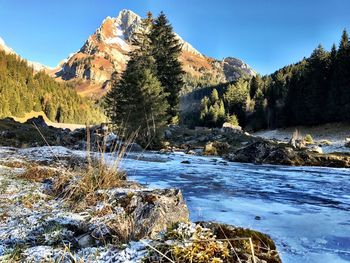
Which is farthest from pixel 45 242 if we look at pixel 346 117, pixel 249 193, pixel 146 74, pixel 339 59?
pixel 339 59

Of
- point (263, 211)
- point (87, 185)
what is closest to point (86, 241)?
point (87, 185)

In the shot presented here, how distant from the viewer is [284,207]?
6590 mm

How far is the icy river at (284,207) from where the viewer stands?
416cm

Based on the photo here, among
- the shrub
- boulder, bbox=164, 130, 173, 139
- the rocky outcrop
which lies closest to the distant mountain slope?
the shrub

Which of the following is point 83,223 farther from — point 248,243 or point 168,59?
point 168,59

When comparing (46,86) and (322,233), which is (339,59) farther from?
(46,86)

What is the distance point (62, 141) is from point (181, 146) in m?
9.29

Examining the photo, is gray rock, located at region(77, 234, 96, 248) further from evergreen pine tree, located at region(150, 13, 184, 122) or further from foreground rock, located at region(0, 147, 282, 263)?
evergreen pine tree, located at region(150, 13, 184, 122)

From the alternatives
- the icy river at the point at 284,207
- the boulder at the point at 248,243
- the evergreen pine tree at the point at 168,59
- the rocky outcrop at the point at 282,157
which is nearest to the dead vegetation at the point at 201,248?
the boulder at the point at 248,243

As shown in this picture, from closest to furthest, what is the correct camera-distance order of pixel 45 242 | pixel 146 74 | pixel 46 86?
pixel 45 242
pixel 146 74
pixel 46 86

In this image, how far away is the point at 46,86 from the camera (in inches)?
3915

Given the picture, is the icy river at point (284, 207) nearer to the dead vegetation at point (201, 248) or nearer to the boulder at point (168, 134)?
the dead vegetation at point (201, 248)

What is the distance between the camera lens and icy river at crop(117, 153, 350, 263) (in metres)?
4.16

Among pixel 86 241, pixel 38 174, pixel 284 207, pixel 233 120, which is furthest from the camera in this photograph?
pixel 233 120
